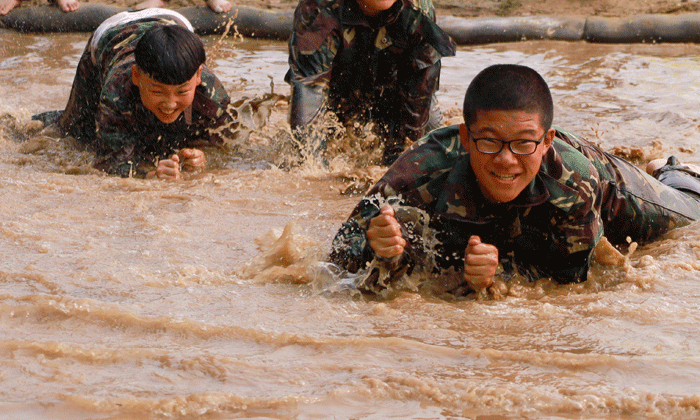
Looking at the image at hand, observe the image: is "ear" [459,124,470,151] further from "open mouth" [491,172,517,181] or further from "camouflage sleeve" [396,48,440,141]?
"camouflage sleeve" [396,48,440,141]

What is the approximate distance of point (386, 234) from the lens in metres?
2.67

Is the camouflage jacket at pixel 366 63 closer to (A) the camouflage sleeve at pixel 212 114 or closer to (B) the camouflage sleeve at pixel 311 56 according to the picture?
(B) the camouflage sleeve at pixel 311 56

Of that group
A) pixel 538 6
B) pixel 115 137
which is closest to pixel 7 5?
pixel 115 137

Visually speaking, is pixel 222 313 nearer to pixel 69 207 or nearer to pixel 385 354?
pixel 385 354

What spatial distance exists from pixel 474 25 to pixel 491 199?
536 cm

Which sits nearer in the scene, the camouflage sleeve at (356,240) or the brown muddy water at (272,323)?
the brown muddy water at (272,323)

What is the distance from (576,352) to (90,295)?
5.35 ft

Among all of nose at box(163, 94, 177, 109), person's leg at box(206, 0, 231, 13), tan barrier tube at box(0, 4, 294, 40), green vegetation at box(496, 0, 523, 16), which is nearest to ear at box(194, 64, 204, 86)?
nose at box(163, 94, 177, 109)

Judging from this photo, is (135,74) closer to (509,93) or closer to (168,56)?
(168,56)

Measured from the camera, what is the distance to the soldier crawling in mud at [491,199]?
8.84ft

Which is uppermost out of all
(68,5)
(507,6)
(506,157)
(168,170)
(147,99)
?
(507,6)

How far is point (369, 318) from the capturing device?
8.93 ft

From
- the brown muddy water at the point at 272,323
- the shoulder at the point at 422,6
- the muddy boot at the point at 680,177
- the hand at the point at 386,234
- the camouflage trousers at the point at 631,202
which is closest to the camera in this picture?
the brown muddy water at the point at 272,323

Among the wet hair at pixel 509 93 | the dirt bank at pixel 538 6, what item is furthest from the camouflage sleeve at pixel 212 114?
the dirt bank at pixel 538 6
